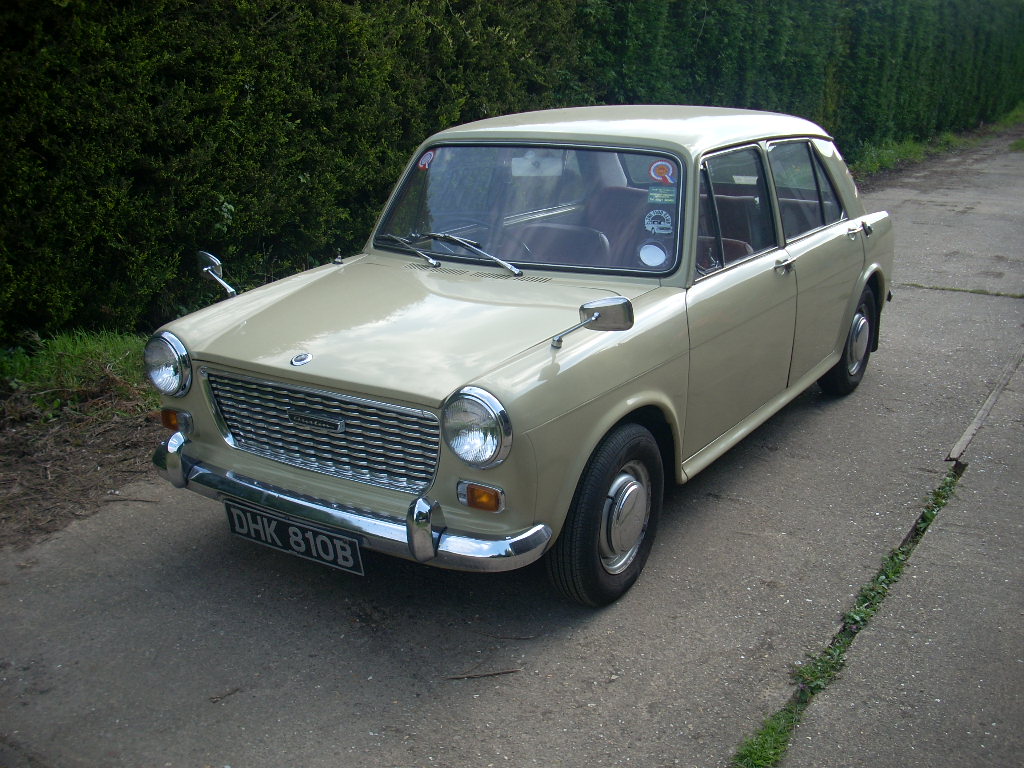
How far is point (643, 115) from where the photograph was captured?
453cm

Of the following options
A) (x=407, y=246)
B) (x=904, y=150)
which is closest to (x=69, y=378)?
(x=407, y=246)

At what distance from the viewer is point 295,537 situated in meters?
3.31

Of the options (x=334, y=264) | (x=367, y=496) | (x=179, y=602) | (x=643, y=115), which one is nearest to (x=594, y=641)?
(x=367, y=496)

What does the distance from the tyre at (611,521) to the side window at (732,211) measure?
88 centimetres

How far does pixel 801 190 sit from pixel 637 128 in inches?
47.3

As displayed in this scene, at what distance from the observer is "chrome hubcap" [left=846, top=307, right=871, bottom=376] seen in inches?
219

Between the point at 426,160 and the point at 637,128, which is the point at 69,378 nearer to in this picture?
the point at 426,160

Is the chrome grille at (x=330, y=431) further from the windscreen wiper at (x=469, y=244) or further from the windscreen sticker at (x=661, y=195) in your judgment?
the windscreen sticker at (x=661, y=195)

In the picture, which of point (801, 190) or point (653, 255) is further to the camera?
point (801, 190)

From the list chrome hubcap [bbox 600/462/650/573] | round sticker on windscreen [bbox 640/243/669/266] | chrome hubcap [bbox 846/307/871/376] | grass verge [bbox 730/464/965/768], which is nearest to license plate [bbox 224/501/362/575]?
chrome hubcap [bbox 600/462/650/573]

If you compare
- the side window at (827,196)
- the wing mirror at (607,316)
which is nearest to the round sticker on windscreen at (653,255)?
the wing mirror at (607,316)

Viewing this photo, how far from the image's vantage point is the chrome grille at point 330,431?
10.2 feet

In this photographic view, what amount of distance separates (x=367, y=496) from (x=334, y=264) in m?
1.58

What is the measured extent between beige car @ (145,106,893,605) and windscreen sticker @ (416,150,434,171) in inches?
0.5
